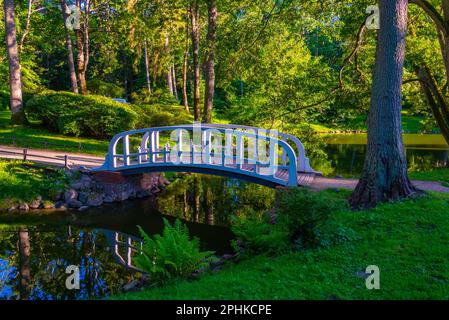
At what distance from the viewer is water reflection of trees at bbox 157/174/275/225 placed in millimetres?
15781

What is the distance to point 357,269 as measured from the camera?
7.10 metres

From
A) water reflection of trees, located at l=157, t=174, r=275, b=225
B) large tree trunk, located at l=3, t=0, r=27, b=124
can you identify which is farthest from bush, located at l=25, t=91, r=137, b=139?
water reflection of trees, located at l=157, t=174, r=275, b=225

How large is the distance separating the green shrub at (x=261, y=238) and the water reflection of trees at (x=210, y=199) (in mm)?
4953

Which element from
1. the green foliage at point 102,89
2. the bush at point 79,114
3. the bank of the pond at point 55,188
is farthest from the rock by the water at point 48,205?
the green foliage at point 102,89

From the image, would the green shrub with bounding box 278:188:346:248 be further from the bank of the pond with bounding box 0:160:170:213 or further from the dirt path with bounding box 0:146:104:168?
the dirt path with bounding box 0:146:104:168

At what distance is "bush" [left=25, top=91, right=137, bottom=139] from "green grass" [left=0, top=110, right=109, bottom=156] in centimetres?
66

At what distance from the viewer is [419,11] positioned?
16.7 m

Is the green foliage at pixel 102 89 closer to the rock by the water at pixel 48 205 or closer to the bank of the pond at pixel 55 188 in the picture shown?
the bank of the pond at pixel 55 188

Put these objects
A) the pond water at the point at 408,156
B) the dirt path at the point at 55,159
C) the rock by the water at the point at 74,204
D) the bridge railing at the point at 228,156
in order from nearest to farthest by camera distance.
Answer: the bridge railing at the point at 228,156, the rock by the water at the point at 74,204, the dirt path at the point at 55,159, the pond water at the point at 408,156

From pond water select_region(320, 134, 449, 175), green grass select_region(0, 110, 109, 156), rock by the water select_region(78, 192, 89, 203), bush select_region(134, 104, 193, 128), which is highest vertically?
bush select_region(134, 104, 193, 128)

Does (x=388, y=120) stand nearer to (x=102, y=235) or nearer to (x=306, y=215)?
(x=306, y=215)

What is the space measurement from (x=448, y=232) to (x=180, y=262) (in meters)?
5.39

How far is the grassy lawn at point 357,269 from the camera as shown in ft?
20.5

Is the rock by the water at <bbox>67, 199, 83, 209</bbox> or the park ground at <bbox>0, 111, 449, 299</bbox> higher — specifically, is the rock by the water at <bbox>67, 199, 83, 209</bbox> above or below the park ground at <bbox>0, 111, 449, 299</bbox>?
below
